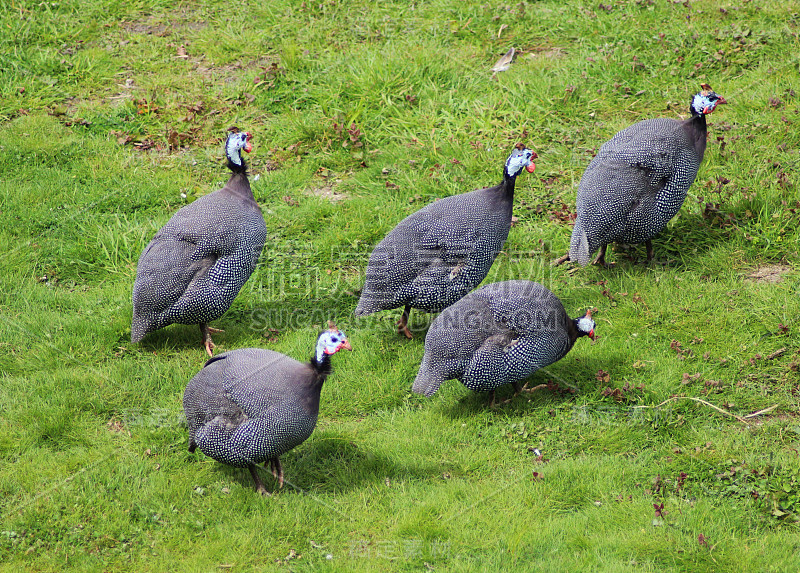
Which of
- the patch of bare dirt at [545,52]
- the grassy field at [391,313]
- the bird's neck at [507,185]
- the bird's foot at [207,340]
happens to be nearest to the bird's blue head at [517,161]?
the bird's neck at [507,185]

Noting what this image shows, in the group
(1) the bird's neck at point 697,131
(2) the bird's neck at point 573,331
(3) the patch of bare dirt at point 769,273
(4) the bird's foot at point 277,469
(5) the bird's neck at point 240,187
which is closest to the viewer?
(4) the bird's foot at point 277,469

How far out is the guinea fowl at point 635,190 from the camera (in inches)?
234

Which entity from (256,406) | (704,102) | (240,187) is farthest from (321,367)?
(704,102)

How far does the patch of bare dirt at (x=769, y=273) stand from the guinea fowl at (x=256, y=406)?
3.22 metres

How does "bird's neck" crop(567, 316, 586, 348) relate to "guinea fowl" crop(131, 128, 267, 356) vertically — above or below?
below

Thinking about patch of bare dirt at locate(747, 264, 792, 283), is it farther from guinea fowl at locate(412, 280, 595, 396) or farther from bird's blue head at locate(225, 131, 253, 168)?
bird's blue head at locate(225, 131, 253, 168)

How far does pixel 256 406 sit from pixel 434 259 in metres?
1.86

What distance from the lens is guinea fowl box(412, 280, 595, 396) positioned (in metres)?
4.91

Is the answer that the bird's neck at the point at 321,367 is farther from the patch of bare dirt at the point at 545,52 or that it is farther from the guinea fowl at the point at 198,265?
the patch of bare dirt at the point at 545,52

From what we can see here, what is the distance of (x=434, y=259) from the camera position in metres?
5.69

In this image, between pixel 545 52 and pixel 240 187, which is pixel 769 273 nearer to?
pixel 545 52

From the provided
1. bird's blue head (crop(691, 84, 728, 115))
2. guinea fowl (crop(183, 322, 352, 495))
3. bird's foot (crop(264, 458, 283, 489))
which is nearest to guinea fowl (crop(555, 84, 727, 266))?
bird's blue head (crop(691, 84, 728, 115))

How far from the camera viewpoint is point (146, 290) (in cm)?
551

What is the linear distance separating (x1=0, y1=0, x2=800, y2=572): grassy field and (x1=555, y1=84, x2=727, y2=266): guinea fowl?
14.3 inches
